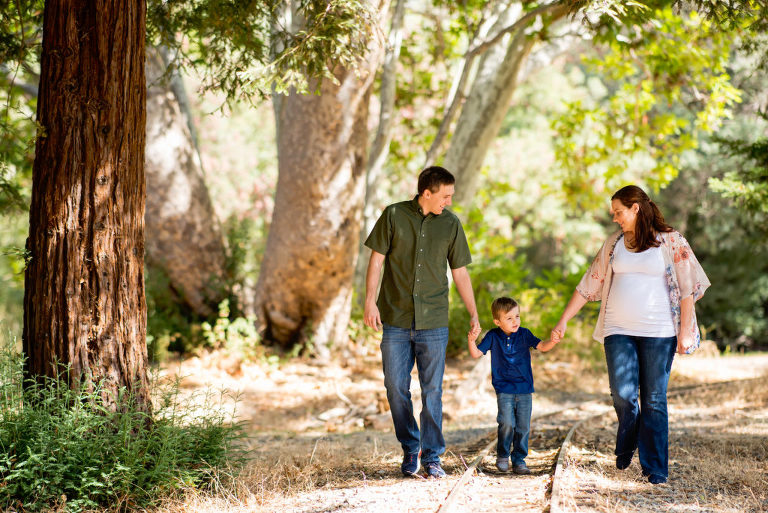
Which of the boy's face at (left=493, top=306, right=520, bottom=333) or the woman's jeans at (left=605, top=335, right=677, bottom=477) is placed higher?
the boy's face at (left=493, top=306, right=520, bottom=333)

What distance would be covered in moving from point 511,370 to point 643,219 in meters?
1.43

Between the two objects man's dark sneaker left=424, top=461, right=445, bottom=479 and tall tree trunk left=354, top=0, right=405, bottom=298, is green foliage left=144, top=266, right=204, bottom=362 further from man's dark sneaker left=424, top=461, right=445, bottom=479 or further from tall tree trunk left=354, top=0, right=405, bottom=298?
man's dark sneaker left=424, top=461, right=445, bottom=479

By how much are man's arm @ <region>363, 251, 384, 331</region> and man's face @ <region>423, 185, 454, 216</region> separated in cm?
51

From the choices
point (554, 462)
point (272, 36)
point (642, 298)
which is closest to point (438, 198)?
point (642, 298)

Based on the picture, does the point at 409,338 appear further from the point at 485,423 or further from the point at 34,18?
the point at 34,18

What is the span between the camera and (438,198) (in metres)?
5.02

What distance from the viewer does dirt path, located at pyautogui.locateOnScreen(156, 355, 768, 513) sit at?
4.57m

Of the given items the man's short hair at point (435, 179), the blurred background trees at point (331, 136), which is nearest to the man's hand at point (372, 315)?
the man's short hair at point (435, 179)

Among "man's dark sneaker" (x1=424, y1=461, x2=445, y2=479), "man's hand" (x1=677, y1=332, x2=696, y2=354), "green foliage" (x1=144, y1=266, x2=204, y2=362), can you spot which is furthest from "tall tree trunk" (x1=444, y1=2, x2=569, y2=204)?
"man's dark sneaker" (x1=424, y1=461, x2=445, y2=479)

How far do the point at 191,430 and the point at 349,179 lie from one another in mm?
6146

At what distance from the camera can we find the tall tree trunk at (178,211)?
11141 millimetres

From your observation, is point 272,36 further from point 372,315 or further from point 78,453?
point 78,453

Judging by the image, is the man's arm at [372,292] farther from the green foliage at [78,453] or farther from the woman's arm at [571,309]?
the green foliage at [78,453]

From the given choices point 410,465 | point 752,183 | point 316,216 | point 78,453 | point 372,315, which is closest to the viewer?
point 78,453
